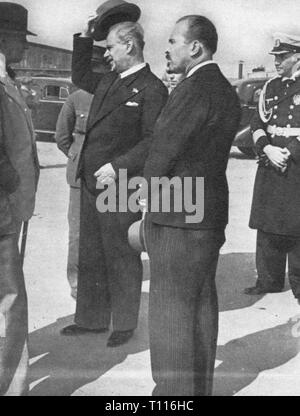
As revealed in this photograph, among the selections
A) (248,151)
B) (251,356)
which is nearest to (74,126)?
(251,356)

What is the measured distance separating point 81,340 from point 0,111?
58.5 inches

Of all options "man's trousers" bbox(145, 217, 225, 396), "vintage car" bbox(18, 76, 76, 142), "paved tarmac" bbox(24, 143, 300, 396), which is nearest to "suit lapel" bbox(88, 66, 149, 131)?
"man's trousers" bbox(145, 217, 225, 396)

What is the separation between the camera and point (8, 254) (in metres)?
2.82

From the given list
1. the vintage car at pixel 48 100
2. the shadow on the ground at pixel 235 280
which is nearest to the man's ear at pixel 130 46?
the shadow on the ground at pixel 235 280

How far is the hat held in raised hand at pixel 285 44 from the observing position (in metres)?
4.43

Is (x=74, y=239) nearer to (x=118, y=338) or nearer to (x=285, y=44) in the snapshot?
(x=118, y=338)

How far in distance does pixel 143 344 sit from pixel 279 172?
5.05 ft

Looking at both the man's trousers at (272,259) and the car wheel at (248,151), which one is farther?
the car wheel at (248,151)

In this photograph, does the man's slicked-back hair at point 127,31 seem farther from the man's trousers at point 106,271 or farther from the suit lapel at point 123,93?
the man's trousers at point 106,271

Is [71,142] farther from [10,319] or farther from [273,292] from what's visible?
[10,319]

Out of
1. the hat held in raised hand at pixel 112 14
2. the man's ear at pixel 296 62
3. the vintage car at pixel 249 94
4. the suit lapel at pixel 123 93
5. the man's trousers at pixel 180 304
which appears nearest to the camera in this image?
the man's trousers at pixel 180 304

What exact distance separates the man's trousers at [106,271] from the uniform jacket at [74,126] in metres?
0.59

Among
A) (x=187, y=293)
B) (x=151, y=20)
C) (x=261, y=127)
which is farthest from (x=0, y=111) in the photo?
(x=261, y=127)

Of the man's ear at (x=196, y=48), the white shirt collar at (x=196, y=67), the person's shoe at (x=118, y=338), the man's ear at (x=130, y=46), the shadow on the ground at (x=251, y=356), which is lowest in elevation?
the person's shoe at (x=118, y=338)
